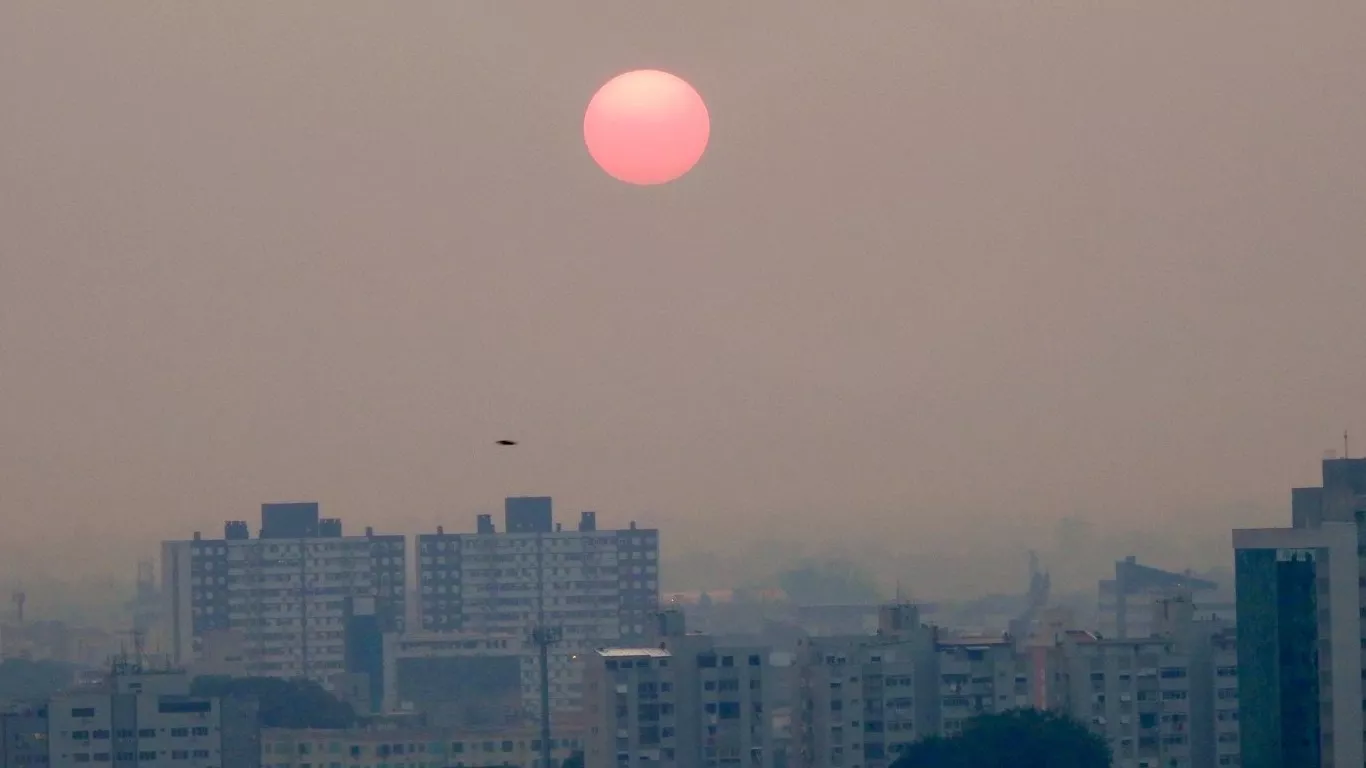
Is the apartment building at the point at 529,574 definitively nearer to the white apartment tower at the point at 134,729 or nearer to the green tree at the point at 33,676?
the green tree at the point at 33,676

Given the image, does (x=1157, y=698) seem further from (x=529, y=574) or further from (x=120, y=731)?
(x=529, y=574)

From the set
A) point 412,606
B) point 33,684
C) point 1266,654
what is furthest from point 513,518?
point 1266,654

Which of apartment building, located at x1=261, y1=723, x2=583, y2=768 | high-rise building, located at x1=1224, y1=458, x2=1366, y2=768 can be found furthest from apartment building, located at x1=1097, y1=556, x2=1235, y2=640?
high-rise building, located at x1=1224, y1=458, x2=1366, y2=768

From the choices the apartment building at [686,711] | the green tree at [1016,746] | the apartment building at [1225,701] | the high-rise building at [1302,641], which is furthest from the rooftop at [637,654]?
the high-rise building at [1302,641]

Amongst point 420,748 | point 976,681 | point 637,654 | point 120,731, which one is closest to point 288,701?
point 420,748

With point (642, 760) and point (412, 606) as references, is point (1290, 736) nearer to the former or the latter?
point (642, 760)

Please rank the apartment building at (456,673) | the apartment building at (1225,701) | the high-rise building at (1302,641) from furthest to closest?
the apartment building at (456,673), the apartment building at (1225,701), the high-rise building at (1302,641)
